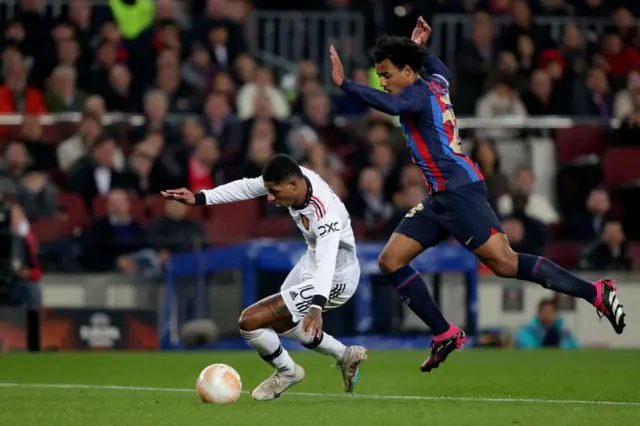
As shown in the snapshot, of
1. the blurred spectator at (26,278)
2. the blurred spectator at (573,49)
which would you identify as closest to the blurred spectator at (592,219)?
the blurred spectator at (573,49)

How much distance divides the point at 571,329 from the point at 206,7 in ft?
24.7

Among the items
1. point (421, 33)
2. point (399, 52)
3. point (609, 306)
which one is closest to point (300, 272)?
point (399, 52)

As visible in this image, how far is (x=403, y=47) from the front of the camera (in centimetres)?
992

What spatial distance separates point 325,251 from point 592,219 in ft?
29.6

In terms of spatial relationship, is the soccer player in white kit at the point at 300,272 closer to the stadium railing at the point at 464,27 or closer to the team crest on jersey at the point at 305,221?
the team crest on jersey at the point at 305,221

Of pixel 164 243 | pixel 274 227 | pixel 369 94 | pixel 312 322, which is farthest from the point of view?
pixel 274 227

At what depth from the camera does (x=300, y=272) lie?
10203mm

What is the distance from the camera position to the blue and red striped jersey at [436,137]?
10.1 m

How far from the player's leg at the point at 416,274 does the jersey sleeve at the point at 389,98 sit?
2.81 feet

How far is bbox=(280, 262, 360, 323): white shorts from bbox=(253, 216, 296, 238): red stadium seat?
6676 mm

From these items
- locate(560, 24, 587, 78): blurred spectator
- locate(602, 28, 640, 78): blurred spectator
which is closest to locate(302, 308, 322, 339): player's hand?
locate(560, 24, 587, 78): blurred spectator

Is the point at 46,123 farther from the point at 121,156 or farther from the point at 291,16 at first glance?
the point at 291,16

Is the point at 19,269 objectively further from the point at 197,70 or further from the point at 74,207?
the point at 197,70

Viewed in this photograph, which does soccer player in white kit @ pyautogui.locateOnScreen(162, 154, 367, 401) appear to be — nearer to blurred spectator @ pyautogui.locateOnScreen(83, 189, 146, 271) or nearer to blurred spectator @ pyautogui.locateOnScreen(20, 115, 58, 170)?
blurred spectator @ pyautogui.locateOnScreen(83, 189, 146, 271)
